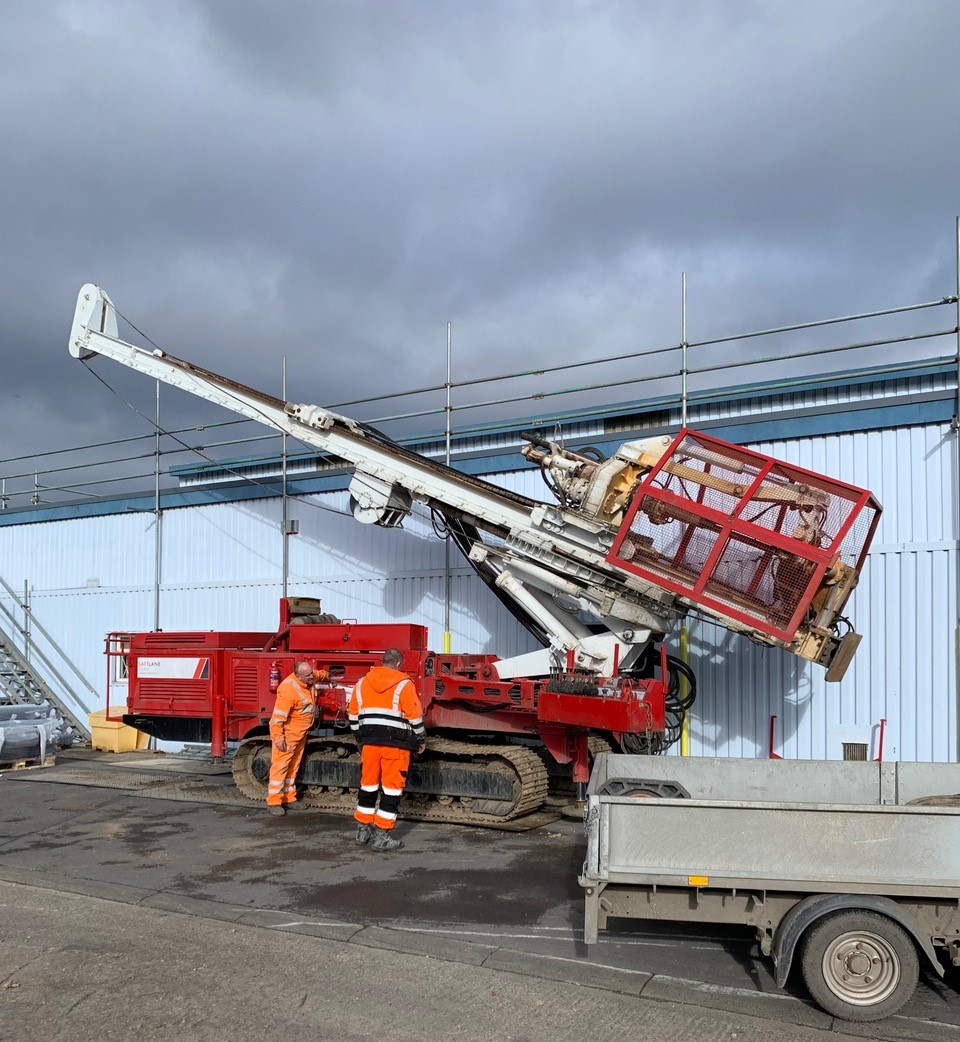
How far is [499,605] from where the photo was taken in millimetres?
12984

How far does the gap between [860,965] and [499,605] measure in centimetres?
852

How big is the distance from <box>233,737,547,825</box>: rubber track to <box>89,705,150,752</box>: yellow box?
21.3 feet

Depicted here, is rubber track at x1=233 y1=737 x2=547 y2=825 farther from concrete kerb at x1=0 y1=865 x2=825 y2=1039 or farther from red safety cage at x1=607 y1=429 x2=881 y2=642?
concrete kerb at x1=0 y1=865 x2=825 y2=1039

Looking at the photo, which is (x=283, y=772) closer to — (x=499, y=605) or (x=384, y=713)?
(x=384, y=713)

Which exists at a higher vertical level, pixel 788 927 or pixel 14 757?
pixel 788 927

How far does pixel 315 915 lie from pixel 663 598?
4.67m

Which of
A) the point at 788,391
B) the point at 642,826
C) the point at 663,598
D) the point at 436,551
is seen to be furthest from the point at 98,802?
the point at 788,391

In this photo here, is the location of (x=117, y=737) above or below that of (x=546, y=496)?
below

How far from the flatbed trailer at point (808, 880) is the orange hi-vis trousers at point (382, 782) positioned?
11.7 feet

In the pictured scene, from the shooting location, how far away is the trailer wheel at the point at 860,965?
15.1ft

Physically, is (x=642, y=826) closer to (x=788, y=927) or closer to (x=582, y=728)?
(x=788, y=927)

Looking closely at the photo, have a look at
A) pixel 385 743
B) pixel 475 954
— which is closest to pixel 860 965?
pixel 475 954

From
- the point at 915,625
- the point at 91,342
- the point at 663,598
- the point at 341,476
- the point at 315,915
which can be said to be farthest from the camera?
the point at 341,476

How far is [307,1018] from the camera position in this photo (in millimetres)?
4605
